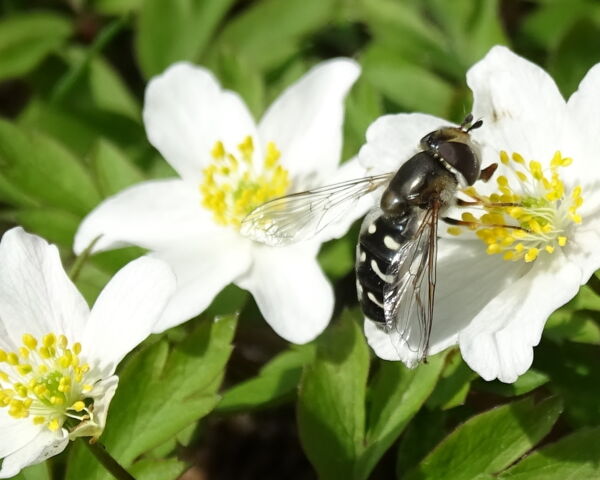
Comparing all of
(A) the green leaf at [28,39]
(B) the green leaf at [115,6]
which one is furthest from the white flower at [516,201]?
(A) the green leaf at [28,39]

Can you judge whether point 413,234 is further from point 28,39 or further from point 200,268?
point 28,39

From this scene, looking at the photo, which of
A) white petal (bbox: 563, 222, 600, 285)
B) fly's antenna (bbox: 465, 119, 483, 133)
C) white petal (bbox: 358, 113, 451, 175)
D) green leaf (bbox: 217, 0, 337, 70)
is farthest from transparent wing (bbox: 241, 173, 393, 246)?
green leaf (bbox: 217, 0, 337, 70)

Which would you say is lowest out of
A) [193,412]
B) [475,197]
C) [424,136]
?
[193,412]

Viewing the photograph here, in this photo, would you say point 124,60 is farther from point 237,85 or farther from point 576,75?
point 576,75

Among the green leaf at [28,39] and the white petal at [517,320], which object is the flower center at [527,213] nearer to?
the white petal at [517,320]

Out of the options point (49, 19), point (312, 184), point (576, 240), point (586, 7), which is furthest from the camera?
point (49, 19)

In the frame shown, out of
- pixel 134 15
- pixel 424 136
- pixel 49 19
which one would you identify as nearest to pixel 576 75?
pixel 424 136

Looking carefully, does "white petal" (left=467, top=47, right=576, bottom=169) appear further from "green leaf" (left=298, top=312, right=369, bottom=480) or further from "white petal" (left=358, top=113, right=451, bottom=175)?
"green leaf" (left=298, top=312, right=369, bottom=480)
